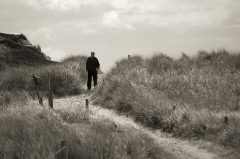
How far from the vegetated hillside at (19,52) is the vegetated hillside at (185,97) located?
12.1 m

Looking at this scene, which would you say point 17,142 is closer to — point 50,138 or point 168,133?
point 50,138

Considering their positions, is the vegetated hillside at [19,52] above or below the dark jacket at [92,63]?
above

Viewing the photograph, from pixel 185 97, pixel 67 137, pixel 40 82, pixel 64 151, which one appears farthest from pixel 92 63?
pixel 64 151

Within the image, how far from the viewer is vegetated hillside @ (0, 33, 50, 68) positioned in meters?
31.9

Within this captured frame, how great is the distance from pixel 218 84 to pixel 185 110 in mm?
4498

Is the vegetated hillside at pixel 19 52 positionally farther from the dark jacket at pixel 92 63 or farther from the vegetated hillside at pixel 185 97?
the vegetated hillside at pixel 185 97

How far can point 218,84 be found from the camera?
53.7ft

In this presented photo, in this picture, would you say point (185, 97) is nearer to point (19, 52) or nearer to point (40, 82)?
point (40, 82)

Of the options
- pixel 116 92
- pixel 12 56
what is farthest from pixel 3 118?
pixel 12 56

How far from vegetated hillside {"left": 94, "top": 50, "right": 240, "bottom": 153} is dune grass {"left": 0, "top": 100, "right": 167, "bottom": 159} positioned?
1.87m

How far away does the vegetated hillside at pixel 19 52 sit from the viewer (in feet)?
105

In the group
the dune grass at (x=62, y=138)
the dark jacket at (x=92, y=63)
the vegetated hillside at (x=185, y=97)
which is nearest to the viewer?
the dune grass at (x=62, y=138)

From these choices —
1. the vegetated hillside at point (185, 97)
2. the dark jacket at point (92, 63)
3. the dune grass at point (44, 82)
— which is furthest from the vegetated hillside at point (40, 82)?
the vegetated hillside at point (185, 97)

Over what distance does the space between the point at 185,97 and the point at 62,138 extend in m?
7.41
